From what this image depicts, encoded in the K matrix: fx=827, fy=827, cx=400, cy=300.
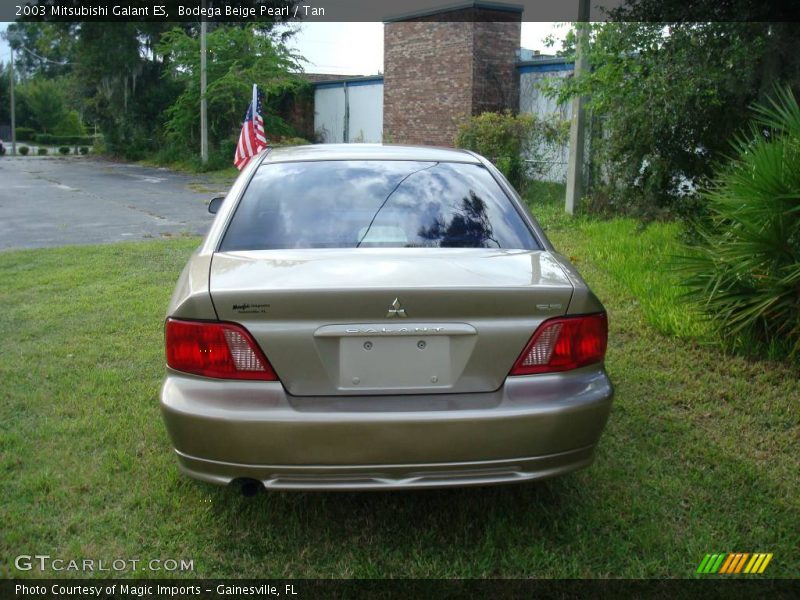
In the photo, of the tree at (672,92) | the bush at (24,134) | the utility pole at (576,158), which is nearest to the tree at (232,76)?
the utility pole at (576,158)

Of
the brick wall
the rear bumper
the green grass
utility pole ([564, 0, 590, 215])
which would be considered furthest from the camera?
the brick wall

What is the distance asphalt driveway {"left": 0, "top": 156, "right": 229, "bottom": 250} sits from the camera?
13.2m

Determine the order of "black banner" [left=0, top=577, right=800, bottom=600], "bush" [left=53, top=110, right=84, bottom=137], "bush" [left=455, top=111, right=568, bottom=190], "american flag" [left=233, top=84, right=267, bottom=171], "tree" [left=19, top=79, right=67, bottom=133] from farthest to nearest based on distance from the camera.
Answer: "tree" [left=19, top=79, right=67, bottom=133]
"bush" [left=53, top=110, right=84, bottom=137]
"bush" [left=455, top=111, right=568, bottom=190]
"american flag" [left=233, top=84, right=267, bottom=171]
"black banner" [left=0, top=577, right=800, bottom=600]

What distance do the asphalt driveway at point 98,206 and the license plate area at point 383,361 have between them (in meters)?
10.1

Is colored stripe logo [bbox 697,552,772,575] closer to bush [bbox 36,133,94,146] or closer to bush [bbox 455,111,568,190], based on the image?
bush [bbox 455,111,568,190]

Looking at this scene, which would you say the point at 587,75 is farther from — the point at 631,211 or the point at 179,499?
the point at 179,499

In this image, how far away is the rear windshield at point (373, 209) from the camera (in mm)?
3475

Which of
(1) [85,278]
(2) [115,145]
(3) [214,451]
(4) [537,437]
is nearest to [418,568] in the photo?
(4) [537,437]

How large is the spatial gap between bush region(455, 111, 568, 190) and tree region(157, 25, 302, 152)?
15.3 m

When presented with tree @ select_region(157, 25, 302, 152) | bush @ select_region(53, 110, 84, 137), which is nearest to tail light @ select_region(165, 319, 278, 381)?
tree @ select_region(157, 25, 302, 152)

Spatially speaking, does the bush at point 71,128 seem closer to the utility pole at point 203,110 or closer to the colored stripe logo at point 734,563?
the utility pole at point 203,110

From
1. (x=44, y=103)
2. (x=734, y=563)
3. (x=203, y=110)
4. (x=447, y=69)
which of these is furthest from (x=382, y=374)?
(x=44, y=103)

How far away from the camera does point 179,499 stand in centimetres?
363

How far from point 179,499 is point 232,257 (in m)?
1.14
